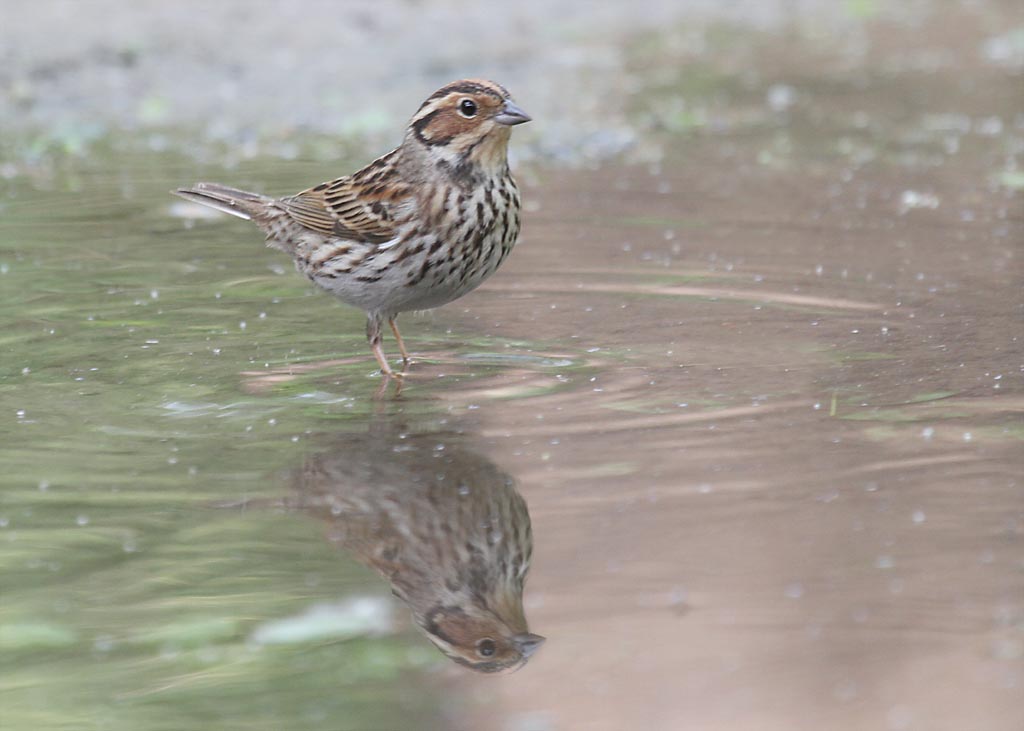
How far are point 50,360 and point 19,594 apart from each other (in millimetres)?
2391

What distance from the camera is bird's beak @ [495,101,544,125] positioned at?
21.7ft

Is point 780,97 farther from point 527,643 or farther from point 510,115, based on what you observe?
point 527,643

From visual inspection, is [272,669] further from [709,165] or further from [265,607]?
[709,165]

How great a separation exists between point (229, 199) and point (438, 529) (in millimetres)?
3628

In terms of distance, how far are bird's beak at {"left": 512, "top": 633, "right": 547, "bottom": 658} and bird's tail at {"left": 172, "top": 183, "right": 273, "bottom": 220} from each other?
4160mm

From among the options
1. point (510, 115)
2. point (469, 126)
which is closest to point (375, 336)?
point (469, 126)

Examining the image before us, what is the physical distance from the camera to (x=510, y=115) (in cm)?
669

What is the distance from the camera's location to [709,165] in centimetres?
1105

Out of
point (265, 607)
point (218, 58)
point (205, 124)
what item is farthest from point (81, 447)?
point (218, 58)

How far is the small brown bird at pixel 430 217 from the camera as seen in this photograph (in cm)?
652

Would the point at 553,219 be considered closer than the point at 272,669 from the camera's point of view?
No

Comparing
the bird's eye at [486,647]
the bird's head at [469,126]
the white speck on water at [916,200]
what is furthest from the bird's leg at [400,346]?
the white speck on water at [916,200]

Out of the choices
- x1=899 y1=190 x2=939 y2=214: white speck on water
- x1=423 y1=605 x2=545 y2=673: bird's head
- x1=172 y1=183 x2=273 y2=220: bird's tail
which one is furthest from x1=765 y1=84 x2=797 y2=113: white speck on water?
x1=423 y1=605 x2=545 y2=673: bird's head

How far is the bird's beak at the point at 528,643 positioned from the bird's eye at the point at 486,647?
5cm
